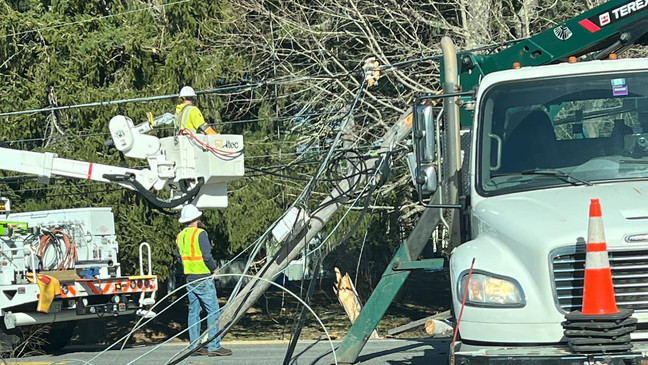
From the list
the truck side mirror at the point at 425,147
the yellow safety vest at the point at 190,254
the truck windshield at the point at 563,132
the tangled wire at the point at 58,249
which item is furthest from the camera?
the tangled wire at the point at 58,249

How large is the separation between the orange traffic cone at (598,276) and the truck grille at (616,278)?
20cm

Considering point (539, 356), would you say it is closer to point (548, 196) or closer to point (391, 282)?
point (548, 196)

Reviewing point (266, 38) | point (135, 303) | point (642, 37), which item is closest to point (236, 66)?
point (266, 38)

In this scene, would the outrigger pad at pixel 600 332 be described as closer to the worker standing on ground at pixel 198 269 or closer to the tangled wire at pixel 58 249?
the worker standing on ground at pixel 198 269

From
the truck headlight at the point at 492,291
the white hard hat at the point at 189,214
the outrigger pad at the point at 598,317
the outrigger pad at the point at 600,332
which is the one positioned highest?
the white hard hat at the point at 189,214

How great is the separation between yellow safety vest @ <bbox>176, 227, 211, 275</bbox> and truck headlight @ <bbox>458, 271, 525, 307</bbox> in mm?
6487

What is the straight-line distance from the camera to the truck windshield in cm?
652

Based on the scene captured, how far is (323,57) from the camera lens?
18.3 metres

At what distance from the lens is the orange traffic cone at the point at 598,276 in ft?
17.3

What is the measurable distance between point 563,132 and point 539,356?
2087 millimetres

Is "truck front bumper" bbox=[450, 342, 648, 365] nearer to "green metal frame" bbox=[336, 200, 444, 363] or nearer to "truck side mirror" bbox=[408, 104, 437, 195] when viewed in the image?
"truck side mirror" bbox=[408, 104, 437, 195]

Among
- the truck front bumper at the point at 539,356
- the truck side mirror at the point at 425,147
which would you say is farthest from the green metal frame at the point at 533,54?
the truck front bumper at the point at 539,356

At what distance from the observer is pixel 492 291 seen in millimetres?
5660

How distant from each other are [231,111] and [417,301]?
796 centimetres
